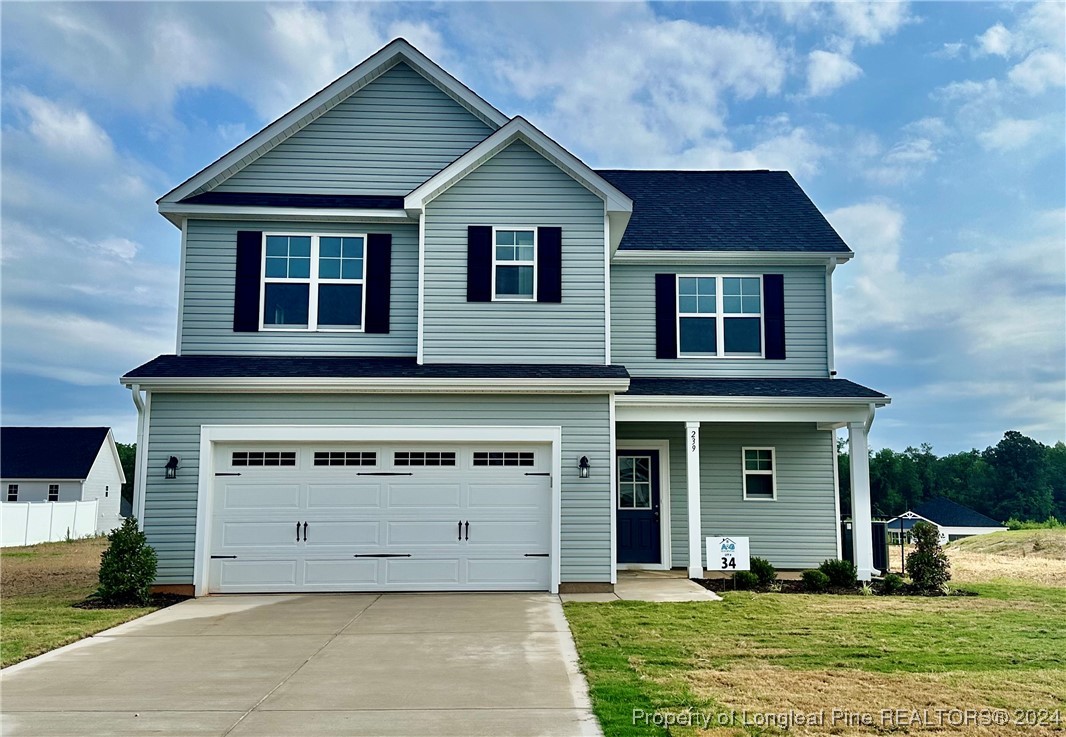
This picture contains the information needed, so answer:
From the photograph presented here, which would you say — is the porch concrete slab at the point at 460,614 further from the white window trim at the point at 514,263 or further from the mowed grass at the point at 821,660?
the white window trim at the point at 514,263

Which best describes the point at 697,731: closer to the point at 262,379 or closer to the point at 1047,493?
the point at 262,379

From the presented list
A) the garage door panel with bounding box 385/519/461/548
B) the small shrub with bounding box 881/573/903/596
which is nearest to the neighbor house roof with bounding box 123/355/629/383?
the garage door panel with bounding box 385/519/461/548

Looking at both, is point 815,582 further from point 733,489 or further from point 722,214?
point 722,214

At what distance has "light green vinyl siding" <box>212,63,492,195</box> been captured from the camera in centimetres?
1431

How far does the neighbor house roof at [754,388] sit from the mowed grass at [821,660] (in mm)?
3635

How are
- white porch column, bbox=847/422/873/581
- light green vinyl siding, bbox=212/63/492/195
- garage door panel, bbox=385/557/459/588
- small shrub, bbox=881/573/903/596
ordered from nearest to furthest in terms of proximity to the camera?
1. garage door panel, bbox=385/557/459/588
2. small shrub, bbox=881/573/903/596
3. white porch column, bbox=847/422/873/581
4. light green vinyl siding, bbox=212/63/492/195

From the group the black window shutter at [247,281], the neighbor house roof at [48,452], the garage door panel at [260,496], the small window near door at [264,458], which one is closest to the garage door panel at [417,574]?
the garage door panel at [260,496]

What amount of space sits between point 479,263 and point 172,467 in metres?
5.61

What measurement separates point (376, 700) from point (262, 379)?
273 inches

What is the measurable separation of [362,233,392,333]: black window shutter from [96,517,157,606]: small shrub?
15.4 feet

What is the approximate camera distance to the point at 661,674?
7086 mm

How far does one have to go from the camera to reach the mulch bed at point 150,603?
11406 mm

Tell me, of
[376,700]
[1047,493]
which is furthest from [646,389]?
[1047,493]

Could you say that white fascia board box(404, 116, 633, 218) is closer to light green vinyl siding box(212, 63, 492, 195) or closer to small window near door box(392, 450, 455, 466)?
light green vinyl siding box(212, 63, 492, 195)
